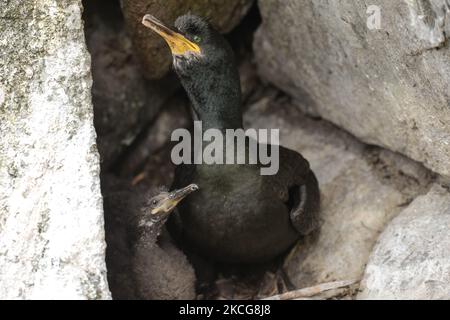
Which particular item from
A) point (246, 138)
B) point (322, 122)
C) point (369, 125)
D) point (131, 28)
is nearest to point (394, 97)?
point (369, 125)

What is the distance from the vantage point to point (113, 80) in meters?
5.66

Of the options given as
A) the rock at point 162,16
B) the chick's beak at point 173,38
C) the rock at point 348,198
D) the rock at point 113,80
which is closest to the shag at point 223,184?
the chick's beak at point 173,38

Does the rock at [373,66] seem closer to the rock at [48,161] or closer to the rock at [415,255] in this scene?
the rock at [415,255]

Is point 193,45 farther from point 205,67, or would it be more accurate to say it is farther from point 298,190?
point 298,190

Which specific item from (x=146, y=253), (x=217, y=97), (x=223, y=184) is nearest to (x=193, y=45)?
(x=217, y=97)

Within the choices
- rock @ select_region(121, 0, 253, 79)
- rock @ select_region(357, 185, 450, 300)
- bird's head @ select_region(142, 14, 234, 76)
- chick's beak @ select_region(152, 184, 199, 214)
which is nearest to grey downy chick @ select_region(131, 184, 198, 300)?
chick's beak @ select_region(152, 184, 199, 214)

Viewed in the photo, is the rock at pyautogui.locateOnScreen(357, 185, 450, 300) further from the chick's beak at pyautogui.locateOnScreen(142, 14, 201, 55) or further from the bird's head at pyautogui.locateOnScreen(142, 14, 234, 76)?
the chick's beak at pyautogui.locateOnScreen(142, 14, 201, 55)

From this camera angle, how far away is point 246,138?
16.0 feet

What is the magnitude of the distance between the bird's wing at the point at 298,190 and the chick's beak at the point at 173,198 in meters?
0.51

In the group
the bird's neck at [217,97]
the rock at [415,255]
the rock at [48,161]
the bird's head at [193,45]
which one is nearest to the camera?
the rock at [48,161]

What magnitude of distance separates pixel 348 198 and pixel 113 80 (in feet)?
5.62

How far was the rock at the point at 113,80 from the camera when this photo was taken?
5.59m

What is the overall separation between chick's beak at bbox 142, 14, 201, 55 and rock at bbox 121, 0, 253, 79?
0.40m

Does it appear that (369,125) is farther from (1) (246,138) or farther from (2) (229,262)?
(2) (229,262)
